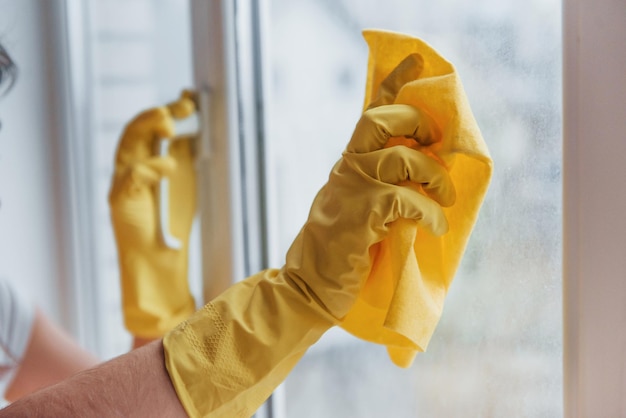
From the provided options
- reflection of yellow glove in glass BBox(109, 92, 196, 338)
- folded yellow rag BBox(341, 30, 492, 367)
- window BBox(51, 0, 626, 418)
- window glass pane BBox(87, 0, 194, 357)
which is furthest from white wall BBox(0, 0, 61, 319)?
folded yellow rag BBox(341, 30, 492, 367)

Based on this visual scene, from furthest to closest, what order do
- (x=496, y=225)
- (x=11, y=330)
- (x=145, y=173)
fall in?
(x=145, y=173) → (x=11, y=330) → (x=496, y=225)

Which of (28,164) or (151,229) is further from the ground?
(28,164)

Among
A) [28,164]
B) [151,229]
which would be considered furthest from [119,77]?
[151,229]

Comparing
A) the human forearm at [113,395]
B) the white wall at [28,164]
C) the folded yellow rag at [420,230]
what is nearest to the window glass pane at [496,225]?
the folded yellow rag at [420,230]

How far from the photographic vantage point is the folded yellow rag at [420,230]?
2.01 ft

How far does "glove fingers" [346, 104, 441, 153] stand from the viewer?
0.64 metres

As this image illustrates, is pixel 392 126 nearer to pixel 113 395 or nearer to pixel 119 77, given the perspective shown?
pixel 113 395

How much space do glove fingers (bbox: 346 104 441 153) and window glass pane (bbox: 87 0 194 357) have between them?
0.72 metres

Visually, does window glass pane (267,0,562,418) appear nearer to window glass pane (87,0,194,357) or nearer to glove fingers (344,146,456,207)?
glove fingers (344,146,456,207)

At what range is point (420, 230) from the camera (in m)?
0.69

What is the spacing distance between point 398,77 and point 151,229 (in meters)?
0.81

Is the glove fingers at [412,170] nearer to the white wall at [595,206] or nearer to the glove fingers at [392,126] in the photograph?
the glove fingers at [392,126]

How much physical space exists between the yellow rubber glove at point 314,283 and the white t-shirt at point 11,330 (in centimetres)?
61

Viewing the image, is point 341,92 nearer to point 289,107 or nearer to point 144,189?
point 289,107
